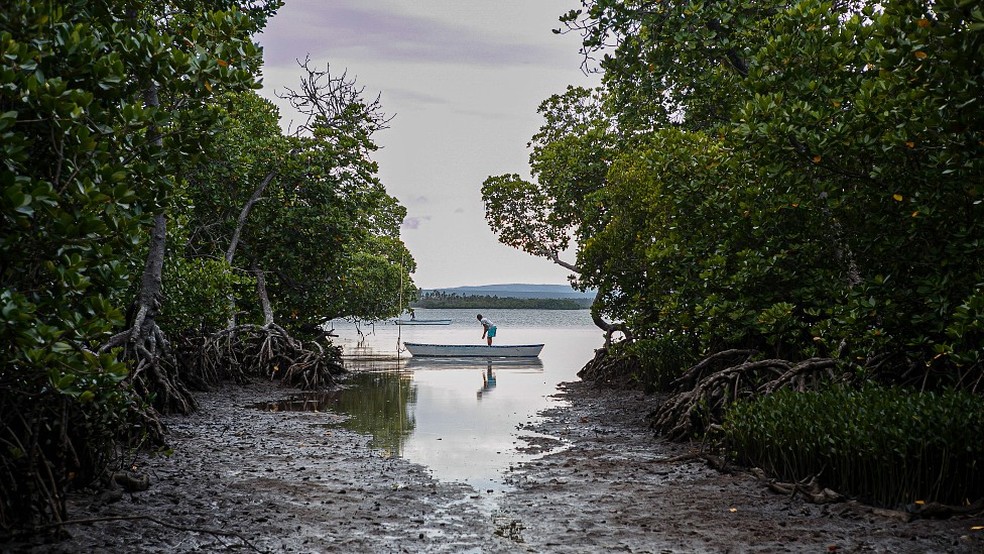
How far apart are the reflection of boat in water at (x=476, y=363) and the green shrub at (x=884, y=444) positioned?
21.0m

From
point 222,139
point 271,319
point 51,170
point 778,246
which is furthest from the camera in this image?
point 271,319

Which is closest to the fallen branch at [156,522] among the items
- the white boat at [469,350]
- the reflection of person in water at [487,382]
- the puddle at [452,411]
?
the puddle at [452,411]

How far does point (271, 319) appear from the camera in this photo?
74.4ft

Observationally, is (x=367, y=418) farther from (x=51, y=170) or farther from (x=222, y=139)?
(x=51, y=170)

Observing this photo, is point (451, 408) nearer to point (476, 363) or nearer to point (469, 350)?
point (476, 363)

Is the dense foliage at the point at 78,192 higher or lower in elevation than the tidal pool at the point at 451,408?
higher

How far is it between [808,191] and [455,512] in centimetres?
660

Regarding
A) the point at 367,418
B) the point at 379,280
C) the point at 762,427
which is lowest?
the point at 367,418

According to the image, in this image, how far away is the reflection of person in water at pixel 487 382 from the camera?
70.4ft

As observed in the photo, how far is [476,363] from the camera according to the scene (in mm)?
32719

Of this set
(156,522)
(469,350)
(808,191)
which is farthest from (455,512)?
(469,350)

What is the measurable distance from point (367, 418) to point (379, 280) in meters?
19.0

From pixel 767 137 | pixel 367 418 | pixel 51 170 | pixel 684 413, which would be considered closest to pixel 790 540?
pixel 767 137

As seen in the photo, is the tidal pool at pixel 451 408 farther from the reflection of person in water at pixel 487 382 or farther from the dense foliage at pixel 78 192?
the dense foliage at pixel 78 192
